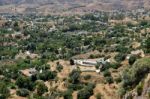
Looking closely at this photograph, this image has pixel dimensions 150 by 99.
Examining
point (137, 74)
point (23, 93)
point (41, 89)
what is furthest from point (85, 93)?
point (137, 74)

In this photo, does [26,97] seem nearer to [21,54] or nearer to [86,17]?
[21,54]

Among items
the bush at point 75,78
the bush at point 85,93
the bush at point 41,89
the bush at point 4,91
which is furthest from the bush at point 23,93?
the bush at point 85,93

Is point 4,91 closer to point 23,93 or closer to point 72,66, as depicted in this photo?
point 23,93

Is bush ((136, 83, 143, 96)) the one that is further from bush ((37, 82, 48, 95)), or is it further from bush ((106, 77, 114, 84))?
bush ((37, 82, 48, 95))

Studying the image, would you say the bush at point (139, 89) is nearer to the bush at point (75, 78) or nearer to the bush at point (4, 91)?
the bush at point (75, 78)

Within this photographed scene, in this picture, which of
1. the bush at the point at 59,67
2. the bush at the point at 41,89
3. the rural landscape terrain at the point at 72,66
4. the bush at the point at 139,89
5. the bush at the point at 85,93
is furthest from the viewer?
the bush at the point at 59,67

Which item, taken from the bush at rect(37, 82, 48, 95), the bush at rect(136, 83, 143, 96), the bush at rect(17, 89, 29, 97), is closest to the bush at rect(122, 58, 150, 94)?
the bush at rect(136, 83, 143, 96)

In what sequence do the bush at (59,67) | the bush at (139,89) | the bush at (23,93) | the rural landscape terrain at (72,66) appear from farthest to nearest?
the bush at (59,67)
the bush at (23,93)
the rural landscape terrain at (72,66)
the bush at (139,89)

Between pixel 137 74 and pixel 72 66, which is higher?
pixel 137 74

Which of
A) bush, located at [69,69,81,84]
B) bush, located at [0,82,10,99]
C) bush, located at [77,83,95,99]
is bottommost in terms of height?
bush, located at [0,82,10,99]

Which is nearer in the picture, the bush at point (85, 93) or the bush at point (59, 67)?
the bush at point (85, 93)

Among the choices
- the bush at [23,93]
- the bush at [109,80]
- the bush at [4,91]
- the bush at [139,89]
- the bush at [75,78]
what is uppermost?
the bush at [139,89]
